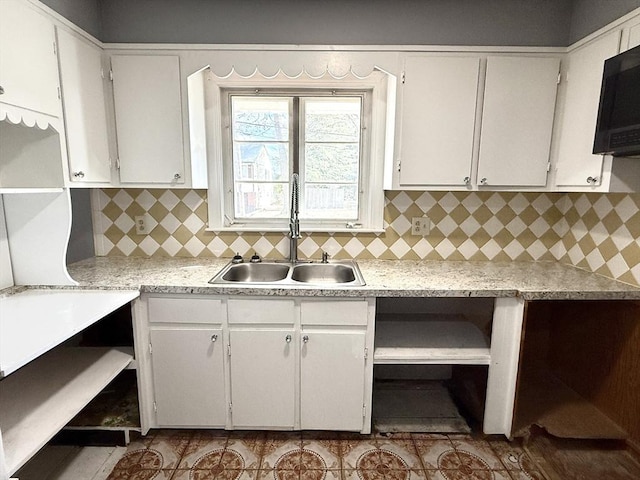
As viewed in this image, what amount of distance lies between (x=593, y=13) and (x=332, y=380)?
7.73 feet

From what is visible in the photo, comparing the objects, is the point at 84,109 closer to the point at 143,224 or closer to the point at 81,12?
the point at 81,12

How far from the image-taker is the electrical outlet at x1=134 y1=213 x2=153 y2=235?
226cm

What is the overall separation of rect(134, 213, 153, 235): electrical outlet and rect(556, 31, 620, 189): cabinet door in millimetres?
2513

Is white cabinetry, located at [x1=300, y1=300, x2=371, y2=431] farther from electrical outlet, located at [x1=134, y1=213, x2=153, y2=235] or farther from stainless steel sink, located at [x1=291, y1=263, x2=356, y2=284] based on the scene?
electrical outlet, located at [x1=134, y1=213, x2=153, y2=235]

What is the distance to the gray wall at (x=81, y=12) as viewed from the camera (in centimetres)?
169

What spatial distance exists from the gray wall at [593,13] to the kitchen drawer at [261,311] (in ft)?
6.90

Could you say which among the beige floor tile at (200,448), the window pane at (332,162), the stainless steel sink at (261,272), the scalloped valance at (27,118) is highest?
the scalloped valance at (27,118)

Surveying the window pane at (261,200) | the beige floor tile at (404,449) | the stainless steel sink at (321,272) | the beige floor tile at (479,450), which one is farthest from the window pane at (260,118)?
the beige floor tile at (479,450)

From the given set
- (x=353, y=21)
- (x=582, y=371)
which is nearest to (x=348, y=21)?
(x=353, y=21)

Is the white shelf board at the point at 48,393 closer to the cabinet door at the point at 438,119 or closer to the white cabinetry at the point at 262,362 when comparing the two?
the white cabinetry at the point at 262,362

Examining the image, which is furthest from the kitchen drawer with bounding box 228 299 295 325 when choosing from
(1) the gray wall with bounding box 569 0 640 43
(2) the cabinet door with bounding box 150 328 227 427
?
(1) the gray wall with bounding box 569 0 640 43

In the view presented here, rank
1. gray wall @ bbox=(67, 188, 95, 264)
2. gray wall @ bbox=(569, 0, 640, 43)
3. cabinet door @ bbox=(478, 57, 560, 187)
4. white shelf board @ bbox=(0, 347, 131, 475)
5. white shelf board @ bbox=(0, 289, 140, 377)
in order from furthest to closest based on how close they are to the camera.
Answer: gray wall @ bbox=(67, 188, 95, 264) → cabinet door @ bbox=(478, 57, 560, 187) → gray wall @ bbox=(569, 0, 640, 43) → white shelf board @ bbox=(0, 347, 131, 475) → white shelf board @ bbox=(0, 289, 140, 377)

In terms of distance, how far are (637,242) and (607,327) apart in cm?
47

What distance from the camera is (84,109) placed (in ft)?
5.70
